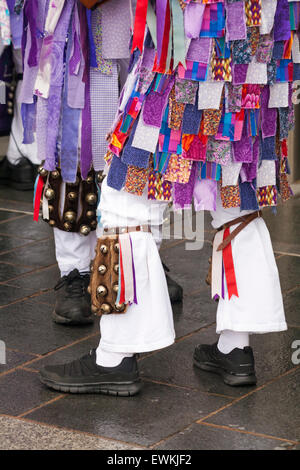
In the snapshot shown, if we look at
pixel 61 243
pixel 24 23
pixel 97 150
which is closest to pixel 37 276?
pixel 61 243

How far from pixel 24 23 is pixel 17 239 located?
1.53 metres

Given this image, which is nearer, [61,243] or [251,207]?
[251,207]

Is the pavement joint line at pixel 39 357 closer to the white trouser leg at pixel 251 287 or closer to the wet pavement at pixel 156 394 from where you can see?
the wet pavement at pixel 156 394

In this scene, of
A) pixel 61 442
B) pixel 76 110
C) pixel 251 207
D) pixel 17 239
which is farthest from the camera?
pixel 17 239

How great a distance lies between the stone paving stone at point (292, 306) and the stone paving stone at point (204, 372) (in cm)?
11

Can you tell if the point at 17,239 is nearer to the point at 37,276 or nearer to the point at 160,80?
the point at 37,276

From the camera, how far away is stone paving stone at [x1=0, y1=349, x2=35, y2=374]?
131 inches

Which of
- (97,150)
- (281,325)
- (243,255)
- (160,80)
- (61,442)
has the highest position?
(160,80)

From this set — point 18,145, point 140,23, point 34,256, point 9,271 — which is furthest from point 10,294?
point 18,145

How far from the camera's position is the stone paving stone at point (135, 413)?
280 centimetres

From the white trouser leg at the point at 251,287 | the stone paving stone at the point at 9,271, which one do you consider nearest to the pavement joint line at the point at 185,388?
the white trouser leg at the point at 251,287

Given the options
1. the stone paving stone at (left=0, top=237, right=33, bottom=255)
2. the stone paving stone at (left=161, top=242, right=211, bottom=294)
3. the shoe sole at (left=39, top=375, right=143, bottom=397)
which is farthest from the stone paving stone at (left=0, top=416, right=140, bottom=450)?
the stone paving stone at (left=0, top=237, right=33, bottom=255)

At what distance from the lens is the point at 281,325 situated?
3.08 meters

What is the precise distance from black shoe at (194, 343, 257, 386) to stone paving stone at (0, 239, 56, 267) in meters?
1.53
